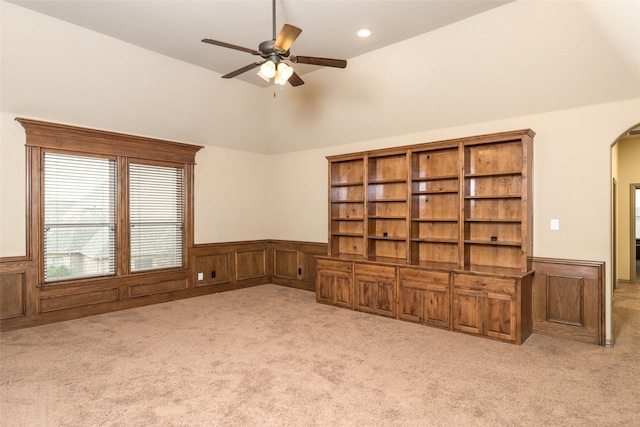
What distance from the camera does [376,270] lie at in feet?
16.8

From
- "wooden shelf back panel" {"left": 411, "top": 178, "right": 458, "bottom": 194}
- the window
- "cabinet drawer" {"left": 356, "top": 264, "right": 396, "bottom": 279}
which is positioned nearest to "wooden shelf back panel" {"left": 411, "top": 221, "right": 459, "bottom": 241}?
"wooden shelf back panel" {"left": 411, "top": 178, "right": 458, "bottom": 194}

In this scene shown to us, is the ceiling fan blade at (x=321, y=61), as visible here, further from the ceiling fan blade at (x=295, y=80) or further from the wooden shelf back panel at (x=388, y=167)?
the wooden shelf back panel at (x=388, y=167)

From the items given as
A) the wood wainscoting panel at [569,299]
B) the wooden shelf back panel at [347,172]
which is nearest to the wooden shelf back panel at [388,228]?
the wooden shelf back panel at [347,172]

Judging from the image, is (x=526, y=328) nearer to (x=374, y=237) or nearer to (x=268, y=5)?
(x=374, y=237)

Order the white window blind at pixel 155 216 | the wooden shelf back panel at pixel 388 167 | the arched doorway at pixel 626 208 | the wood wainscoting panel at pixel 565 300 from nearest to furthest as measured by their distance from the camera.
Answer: the wood wainscoting panel at pixel 565 300 < the wooden shelf back panel at pixel 388 167 < the white window blind at pixel 155 216 < the arched doorway at pixel 626 208

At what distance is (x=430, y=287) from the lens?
4.61 m

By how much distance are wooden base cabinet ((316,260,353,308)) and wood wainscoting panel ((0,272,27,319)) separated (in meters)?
3.78

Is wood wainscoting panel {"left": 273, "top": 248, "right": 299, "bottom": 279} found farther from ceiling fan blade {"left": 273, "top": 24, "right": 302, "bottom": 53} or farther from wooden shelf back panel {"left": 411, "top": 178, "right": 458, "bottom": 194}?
ceiling fan blade {"left": 273, "top": 24, "right": 302, "bottom": 53}

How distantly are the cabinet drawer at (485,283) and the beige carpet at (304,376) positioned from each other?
0.56 m

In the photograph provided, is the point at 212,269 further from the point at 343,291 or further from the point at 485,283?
the point at 485,283

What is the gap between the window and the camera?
4715 millimetres

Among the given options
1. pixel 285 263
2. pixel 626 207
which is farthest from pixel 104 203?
pixel 626 207

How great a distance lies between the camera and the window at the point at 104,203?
→ 4.71 metres

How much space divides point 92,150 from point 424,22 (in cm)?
451
